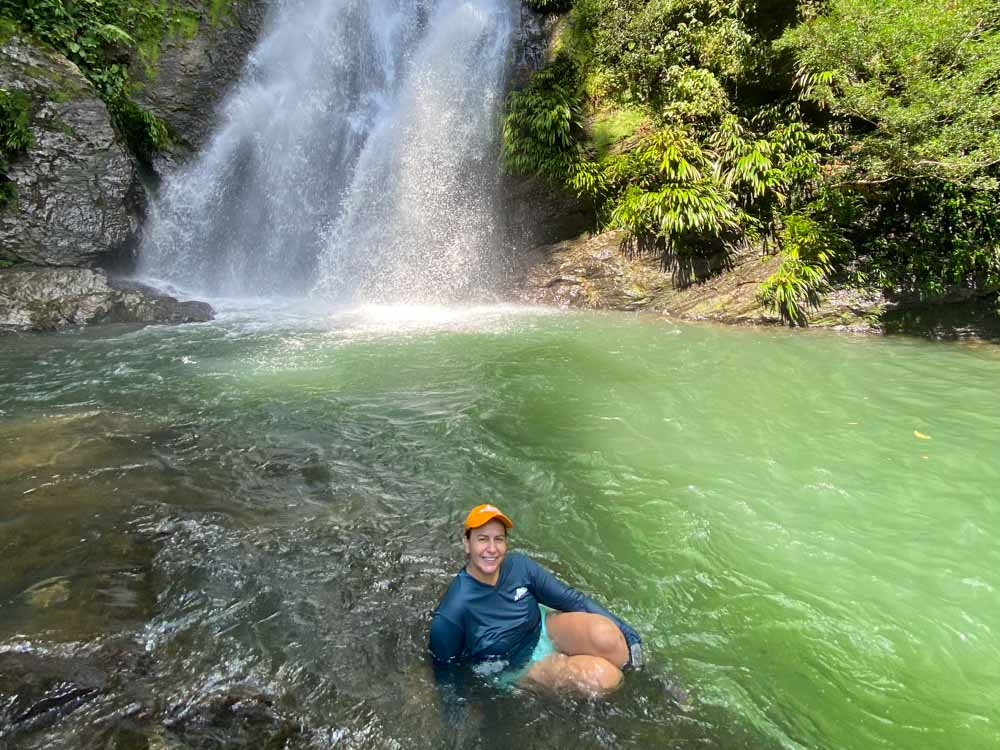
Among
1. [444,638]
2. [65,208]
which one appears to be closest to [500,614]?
[444,638]

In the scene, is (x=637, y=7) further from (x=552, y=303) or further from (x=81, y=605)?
(x=81, y=605)

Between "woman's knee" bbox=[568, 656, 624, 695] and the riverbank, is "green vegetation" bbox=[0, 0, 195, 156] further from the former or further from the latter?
"woman's knee" bbox=[568, 656, 624, 695]

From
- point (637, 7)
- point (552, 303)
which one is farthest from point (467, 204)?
point (637, 7)

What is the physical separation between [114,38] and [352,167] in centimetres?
600

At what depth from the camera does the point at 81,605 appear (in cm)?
307

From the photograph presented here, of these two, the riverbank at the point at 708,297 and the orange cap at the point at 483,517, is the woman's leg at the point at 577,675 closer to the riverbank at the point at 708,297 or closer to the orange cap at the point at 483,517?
the orange cap at the point at 483,517

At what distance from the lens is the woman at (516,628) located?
2.75 meters

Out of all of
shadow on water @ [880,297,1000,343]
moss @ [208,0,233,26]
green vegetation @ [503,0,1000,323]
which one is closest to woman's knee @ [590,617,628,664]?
green vegetation @ [503,0,1000,323]

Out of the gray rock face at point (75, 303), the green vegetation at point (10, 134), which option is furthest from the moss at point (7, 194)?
the gray rock face at point (75, 303)

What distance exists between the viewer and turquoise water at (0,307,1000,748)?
2.62 metres

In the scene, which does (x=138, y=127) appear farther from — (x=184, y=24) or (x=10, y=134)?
(x=184, y=24)

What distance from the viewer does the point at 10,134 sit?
1066 cm

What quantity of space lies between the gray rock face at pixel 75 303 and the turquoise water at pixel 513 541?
254 centimetres

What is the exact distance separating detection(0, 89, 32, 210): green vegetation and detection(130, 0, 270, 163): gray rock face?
306 cm
